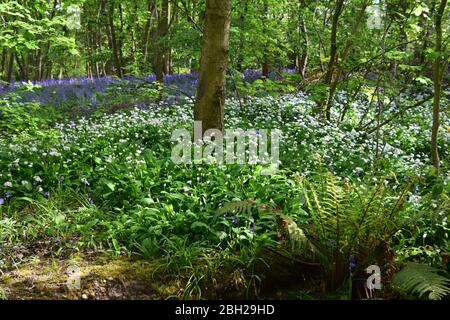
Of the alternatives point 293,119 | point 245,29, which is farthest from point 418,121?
point 245,29

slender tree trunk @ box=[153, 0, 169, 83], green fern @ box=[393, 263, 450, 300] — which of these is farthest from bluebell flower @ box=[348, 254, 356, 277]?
slender tree trunk @ box=[153, 0, 169, 83]

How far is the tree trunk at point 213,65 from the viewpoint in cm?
516

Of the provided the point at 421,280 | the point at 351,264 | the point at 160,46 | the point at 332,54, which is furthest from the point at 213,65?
the point at 160,46

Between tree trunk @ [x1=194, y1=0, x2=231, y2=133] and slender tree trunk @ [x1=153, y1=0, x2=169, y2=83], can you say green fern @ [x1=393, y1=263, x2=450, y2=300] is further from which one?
slender tree trunk @ [x1=153, y1=0, x2=169, y2=83]

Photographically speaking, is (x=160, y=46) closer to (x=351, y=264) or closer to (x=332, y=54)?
(x=332, y=54)

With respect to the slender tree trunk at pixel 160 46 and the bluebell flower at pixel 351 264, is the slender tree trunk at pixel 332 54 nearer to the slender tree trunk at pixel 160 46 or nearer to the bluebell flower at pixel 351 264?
the slender tree trunk at pixel 160 46

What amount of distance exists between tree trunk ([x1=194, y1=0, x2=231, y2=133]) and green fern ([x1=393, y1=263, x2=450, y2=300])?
324 centimetres

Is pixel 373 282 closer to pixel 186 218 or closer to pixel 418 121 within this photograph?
pixel 186 218

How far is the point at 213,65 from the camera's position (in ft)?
17.5

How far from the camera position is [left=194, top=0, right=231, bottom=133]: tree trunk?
5160mm

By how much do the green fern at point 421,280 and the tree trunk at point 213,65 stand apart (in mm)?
3241

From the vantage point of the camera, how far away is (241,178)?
4.56m

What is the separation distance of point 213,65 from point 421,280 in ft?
11.7

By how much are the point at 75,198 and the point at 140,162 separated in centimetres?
83
